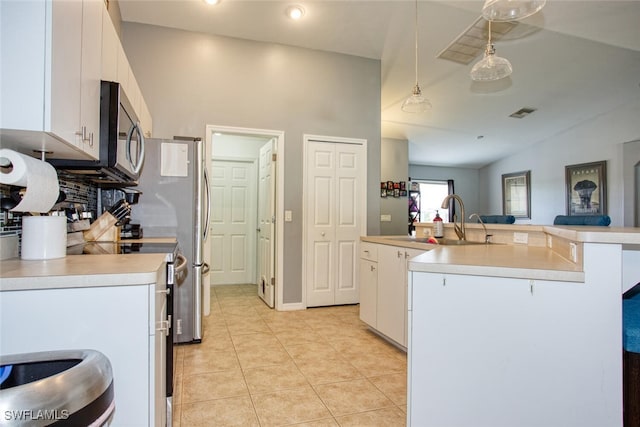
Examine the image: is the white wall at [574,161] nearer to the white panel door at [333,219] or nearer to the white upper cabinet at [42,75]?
the white panel door at [333,219]

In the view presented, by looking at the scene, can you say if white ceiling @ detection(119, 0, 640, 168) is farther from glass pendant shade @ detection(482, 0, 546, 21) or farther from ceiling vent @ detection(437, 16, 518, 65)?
glass pendant shade @ detection(482, 0, 546, 21)

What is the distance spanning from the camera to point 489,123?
20.8 feet

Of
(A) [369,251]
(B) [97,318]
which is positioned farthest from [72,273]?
(A) [369,251]

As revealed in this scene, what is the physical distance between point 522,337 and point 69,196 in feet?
8.09

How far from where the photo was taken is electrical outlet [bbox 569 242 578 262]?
4.50ft

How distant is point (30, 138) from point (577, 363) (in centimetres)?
210

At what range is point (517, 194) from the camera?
805 cm

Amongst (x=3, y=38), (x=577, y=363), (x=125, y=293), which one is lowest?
(x=577, y=363)

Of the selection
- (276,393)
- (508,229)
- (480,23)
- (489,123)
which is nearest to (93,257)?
(276,393)

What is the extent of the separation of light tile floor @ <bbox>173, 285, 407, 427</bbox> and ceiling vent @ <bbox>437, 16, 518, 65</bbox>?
3248 millimetres

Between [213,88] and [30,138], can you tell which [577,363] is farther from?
[213,88]

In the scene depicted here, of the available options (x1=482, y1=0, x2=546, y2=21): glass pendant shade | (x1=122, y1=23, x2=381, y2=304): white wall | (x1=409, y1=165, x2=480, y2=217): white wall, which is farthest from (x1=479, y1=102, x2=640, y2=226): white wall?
(x1=482, y1=0, x2=546, y2=21): glass pendant shade

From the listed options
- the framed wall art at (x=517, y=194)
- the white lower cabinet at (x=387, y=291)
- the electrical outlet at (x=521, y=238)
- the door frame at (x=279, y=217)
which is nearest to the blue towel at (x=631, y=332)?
the electrical outlet at (x=521, y=238)

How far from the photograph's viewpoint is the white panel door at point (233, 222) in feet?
17.3
